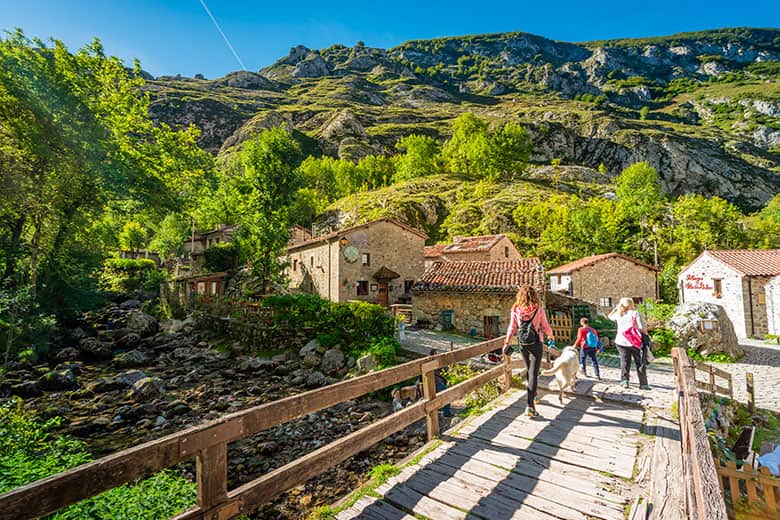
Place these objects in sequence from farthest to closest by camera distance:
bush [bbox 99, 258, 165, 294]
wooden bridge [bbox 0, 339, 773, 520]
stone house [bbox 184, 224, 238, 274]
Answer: stone house [bbox 184, 224, 238, 274], bush [bbox 99, 258, 165, 294], wooden bridge [bbox 0, 339, 773, 520]

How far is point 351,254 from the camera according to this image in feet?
84.1

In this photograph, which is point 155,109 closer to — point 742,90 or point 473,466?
point 473,466

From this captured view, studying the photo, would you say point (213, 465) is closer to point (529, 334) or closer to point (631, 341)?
point (529, 334)

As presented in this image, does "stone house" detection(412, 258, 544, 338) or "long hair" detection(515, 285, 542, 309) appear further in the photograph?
"stone house" detection(412, 258, 544, 338)

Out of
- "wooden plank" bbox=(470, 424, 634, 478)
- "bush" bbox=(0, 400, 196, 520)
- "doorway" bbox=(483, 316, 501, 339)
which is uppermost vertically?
"wooden plank" bbox=(470, 424, 634, 478)

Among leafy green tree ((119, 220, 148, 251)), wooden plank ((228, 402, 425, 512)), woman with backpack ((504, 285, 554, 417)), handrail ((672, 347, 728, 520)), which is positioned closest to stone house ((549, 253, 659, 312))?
woman with backpack ((504, 285, 554, 417))

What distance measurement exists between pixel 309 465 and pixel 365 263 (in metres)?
23.3

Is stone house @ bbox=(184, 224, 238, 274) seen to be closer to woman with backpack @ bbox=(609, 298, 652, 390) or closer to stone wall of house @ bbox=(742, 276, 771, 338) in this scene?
woman with backpack @ bbox=(609, 298, 652, 390)

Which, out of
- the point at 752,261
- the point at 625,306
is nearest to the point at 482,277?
the point at 625,306

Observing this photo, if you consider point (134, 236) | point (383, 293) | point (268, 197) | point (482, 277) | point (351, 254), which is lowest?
point (383, 293)

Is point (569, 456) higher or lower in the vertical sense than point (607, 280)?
lower

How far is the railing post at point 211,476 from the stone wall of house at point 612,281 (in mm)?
27425

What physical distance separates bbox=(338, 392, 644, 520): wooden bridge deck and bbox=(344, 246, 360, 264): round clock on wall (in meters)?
20.6

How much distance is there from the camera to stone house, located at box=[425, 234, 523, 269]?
3266cm
